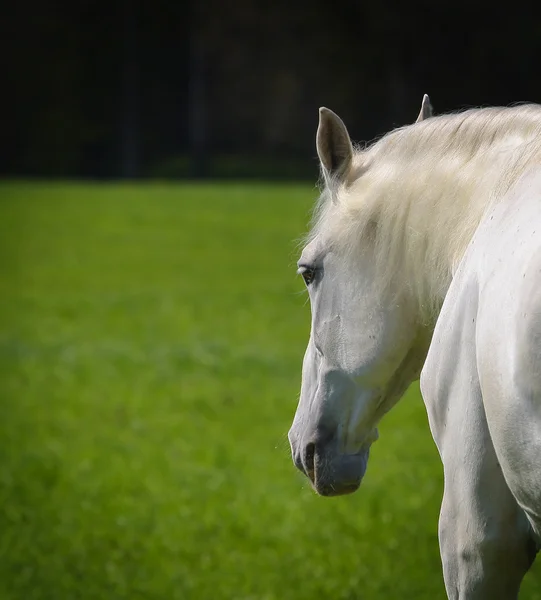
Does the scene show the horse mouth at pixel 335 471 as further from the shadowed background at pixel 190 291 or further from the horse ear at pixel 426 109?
the horse ear at pixel 426 109

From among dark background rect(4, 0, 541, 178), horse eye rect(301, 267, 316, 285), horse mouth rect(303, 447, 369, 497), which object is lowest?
dark background rect(4, 0, 541, 178)

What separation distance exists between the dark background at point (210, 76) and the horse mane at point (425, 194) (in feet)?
78.6

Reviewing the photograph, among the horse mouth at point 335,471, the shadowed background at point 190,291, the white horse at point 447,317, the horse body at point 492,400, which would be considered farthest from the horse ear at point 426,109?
the horse mouth at point 335,471

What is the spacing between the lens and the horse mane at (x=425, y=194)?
1.91 m

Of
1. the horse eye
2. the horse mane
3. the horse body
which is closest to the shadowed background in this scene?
the horse eye

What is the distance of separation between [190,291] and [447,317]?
43.3 ft

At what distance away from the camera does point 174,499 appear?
5629 mm

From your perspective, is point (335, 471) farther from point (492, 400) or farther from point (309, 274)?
point (492, 400)

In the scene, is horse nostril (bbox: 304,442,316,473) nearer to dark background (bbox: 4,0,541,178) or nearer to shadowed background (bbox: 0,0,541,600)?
shadowed background (bbox: 0,0,541,600)

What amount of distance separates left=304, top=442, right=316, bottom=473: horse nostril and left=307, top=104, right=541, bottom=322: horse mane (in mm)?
364

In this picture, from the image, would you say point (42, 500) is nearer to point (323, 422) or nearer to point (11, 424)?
point (11, 424)

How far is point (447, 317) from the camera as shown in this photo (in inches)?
68.7

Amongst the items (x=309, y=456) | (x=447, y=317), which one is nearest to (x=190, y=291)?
(x=309, y=456)

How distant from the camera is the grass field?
4.37 m
